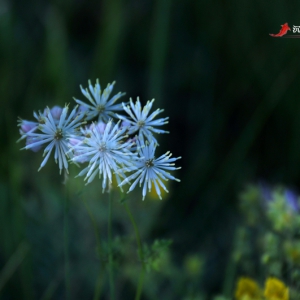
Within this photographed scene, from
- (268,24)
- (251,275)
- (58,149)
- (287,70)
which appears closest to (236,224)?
(251,275)

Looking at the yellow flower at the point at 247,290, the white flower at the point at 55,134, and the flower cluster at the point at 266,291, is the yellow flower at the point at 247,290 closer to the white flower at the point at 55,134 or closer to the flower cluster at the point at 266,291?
the flower cluster at the point at 266,291

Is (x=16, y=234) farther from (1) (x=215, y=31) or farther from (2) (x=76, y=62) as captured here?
(1) (x=215, y=31)

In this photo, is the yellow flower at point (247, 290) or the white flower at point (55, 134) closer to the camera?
the white flower at point (55, 134)

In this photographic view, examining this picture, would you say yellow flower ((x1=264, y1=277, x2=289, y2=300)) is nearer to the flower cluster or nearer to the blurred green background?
the flower cluster

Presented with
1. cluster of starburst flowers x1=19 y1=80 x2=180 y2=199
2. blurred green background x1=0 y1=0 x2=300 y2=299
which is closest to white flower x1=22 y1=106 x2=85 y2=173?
cluster of starburst flowers x1=19 y1=80 x2=180 y2=199

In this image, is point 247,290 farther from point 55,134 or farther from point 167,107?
point 167,107

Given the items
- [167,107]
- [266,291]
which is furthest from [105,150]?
[167,107]


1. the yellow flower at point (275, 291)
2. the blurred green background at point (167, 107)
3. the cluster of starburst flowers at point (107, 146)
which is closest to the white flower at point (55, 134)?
the cluster of starburst flowers at point (107, 146)
